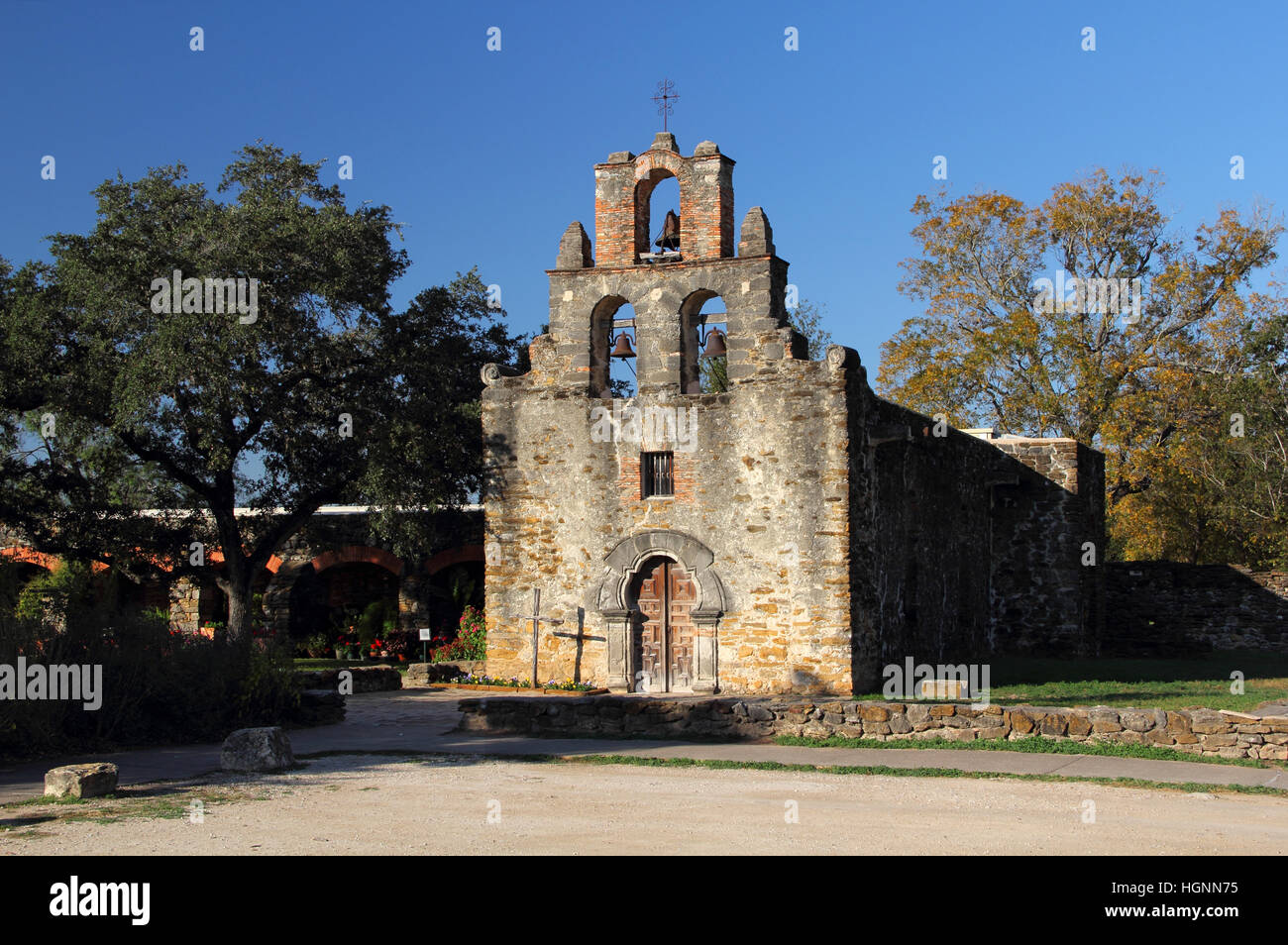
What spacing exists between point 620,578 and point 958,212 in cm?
2109

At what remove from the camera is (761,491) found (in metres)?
18.1

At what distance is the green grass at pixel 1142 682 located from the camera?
16.4m

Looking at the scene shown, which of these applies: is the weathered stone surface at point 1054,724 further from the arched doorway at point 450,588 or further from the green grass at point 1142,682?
the arched doorway at point 450,588

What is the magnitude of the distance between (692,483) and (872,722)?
19.4 feet

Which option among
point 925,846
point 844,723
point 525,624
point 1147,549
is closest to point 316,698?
point 525,624

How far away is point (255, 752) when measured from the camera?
37.1 ft

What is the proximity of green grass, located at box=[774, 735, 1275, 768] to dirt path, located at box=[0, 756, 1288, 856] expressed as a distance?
5.74 feet

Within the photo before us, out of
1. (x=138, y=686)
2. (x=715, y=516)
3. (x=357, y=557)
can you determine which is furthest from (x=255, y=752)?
(x=357, y=557)

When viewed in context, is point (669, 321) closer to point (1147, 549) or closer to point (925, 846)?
point (925, 846)

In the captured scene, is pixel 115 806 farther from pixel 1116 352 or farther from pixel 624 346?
pixel 1116 352

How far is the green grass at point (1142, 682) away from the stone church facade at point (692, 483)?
177 cm

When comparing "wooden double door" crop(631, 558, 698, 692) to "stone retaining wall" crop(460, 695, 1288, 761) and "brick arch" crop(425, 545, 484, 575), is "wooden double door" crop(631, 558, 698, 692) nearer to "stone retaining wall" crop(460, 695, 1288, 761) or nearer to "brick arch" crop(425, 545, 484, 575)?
"stone retaining wall" crop(460, 695, 1288, 761)

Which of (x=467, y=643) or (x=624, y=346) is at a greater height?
(x=624, y=346)

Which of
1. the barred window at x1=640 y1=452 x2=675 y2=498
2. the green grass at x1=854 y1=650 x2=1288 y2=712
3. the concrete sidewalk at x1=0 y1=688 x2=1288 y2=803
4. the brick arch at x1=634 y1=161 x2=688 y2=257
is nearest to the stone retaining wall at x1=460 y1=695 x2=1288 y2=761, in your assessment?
the concrete sidewalk at x1=0 y1=688 x2=1288 y2=803
